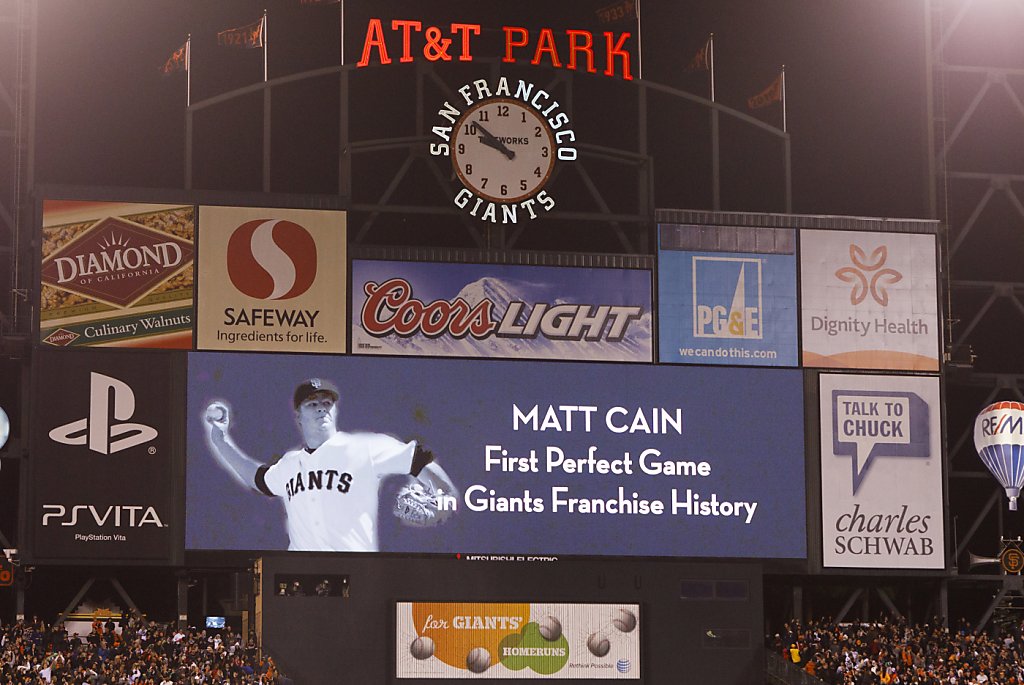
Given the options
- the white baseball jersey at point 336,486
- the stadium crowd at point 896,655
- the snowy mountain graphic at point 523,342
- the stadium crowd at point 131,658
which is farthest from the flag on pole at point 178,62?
the stadium crowd at point 896,655

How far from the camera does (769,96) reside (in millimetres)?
51594

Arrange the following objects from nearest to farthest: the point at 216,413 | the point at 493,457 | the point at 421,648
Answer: the point at 421,648 < the point at 216,413 < the point at 493,457

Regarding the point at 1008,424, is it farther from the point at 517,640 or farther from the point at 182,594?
the point at 182,594

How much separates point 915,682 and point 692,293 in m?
10.5

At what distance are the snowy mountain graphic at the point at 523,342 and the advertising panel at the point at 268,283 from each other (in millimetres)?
2302

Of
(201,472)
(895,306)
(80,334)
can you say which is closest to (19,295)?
(80,334)

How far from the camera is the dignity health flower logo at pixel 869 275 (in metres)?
47.8

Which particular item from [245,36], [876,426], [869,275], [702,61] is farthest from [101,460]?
[702,61]

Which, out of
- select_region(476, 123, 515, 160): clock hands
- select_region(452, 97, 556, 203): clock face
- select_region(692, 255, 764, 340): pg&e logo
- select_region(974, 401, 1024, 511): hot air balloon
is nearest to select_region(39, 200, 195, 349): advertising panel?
select_region(452, 97, 556, 203): clock face

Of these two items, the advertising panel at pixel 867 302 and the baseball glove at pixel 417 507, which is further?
the advertising panel at pixel 867 302

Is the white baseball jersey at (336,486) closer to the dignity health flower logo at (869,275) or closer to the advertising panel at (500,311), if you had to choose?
the advertising panel at (500,311)

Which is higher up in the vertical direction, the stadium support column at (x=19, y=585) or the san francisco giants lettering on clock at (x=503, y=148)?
the san francisco giants lettering on clock at (x=503, y=148)

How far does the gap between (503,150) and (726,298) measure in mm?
6492

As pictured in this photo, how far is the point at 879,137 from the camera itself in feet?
183
